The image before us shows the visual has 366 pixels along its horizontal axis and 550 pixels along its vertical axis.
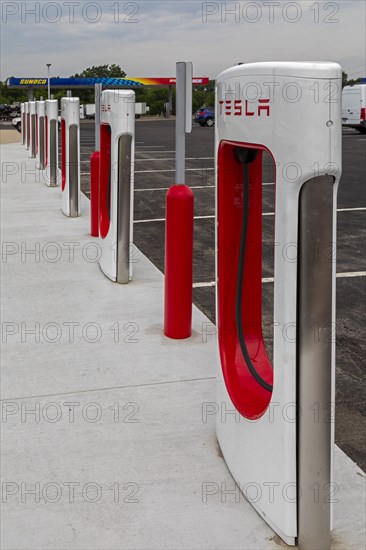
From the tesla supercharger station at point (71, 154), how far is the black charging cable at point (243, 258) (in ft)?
23.3

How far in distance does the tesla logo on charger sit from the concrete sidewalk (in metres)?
1.66

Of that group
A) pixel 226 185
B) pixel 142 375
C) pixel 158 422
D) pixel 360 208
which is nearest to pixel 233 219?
pixel 226 185

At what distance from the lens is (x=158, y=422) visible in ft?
12.9

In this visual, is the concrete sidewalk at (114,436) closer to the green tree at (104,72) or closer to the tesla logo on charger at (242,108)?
the tesla logo on charger at (242,108)

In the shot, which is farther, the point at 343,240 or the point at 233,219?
the point at 343,240

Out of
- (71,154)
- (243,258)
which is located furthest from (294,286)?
(71,154)

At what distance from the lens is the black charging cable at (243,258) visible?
10.6 feet

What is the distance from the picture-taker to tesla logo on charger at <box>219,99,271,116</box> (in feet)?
8.79

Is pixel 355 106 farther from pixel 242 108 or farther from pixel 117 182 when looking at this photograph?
pixel 242 108

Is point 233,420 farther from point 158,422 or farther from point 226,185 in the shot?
point 226,185

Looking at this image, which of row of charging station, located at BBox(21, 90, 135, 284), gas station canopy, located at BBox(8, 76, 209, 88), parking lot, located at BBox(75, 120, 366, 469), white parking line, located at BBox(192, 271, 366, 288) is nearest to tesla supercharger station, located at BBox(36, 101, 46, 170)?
parking lot, located at BBox(75, 120, 366, 469)

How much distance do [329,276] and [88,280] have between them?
4.57 m

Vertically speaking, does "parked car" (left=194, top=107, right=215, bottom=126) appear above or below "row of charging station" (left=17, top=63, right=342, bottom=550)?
above

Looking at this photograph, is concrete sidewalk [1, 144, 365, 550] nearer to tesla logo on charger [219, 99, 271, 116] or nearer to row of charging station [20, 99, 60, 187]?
tesla logo on charger [219, 99, 271, 116]
